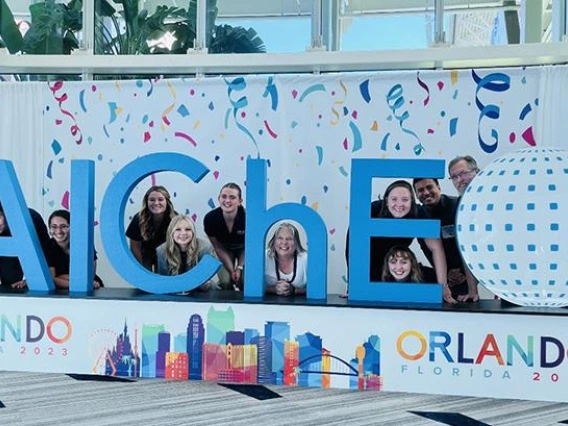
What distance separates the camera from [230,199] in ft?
16.2

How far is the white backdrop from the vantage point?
5.36 meters

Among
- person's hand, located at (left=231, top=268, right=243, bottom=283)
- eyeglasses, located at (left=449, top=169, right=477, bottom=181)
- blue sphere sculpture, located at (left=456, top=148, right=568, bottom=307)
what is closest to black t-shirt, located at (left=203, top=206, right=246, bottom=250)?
person's hand, located at (left=231, top=268, right=243, bottom=283)

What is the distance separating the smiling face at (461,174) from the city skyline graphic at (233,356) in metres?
1.83

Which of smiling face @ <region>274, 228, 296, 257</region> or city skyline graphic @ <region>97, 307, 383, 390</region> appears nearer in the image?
city skyline graphic @ <region>97, 307, 383, 390</region>

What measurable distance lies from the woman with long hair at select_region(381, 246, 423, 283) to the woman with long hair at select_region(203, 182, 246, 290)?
131cm

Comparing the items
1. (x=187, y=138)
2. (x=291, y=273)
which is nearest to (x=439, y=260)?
(x=291, y=273)

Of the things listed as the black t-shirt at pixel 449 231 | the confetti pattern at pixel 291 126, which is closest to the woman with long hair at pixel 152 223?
the confetti pattern at pixel 291 126

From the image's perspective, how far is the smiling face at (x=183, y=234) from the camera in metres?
4.34

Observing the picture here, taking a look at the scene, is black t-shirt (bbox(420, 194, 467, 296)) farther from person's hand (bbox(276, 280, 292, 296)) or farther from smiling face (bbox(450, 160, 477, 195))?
person's hand (bbox(276, 280, 292, 296))

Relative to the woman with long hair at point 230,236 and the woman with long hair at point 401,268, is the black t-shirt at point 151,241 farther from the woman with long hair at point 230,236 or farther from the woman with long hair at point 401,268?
the woman with long hair at point 401,268

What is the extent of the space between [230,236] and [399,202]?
1581mm

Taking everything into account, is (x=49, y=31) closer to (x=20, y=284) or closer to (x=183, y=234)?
(x=20, y=284)

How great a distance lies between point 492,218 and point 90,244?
2.71 meters

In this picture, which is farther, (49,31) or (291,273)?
(49,31)
